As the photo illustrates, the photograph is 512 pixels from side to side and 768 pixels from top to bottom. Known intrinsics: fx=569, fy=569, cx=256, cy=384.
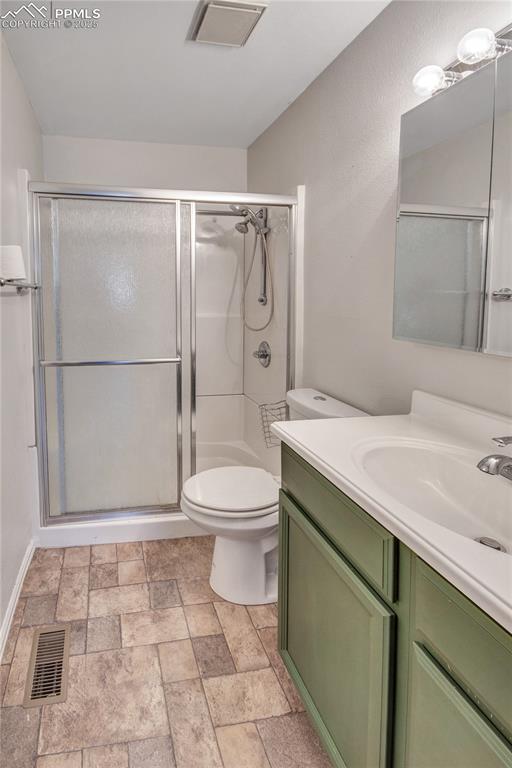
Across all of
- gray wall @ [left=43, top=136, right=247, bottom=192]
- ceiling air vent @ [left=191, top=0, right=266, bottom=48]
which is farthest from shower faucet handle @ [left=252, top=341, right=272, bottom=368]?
ceiling air vent @ [left=191, top=0, right=266, bottom=48]

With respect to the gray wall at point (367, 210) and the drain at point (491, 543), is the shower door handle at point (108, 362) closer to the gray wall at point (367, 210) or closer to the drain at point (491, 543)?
the gray wall at point (367, 210)

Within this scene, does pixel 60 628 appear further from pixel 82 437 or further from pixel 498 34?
pixel 498 34

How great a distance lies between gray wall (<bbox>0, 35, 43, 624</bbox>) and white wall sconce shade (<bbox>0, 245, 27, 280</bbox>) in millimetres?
221

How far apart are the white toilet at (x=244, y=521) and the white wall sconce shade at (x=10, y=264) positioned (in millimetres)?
1076

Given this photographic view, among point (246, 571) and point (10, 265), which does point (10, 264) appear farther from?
point (246, 571)

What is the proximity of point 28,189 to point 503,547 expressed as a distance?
94.8 inches

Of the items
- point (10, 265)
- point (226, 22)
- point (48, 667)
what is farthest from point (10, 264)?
point (48, 667)

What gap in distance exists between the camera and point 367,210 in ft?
7.25

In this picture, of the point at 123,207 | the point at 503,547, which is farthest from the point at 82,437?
the point at 503,547

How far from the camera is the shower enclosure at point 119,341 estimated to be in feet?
8.84

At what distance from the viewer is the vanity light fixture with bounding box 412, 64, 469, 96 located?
1.61m

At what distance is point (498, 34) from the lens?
145cm

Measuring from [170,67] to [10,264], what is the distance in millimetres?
1209

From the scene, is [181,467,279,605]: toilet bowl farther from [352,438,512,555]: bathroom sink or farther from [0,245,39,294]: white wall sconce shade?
[0,245,39,294]: white wall sconce shade
